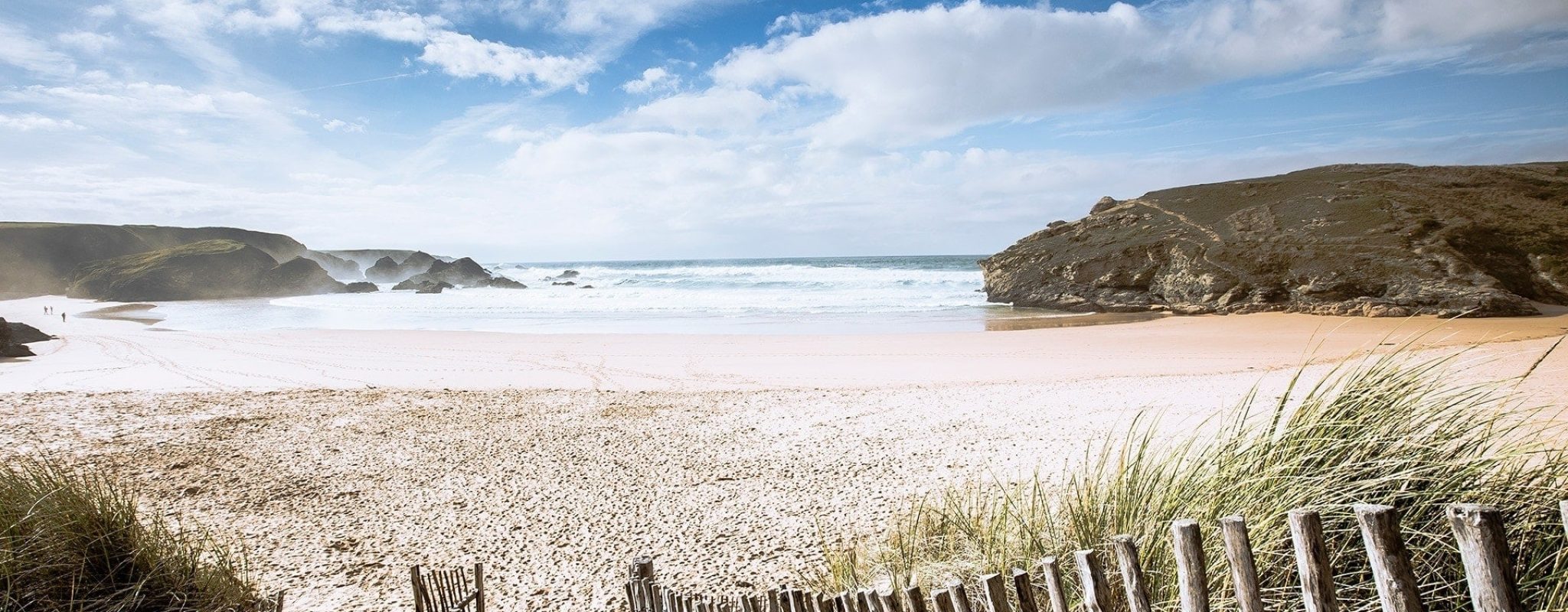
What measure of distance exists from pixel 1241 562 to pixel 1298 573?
401 mm

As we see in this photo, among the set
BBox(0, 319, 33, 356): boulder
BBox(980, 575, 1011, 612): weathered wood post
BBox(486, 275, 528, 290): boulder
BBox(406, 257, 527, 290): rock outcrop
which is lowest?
BBox(0, 319, 33, 356): boulder

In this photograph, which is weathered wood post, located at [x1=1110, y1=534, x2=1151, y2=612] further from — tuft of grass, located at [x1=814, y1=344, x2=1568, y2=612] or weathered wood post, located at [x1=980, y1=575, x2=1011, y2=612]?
tuft of grass, located at [x1=814, y1=344, x2=1568, y2=612]

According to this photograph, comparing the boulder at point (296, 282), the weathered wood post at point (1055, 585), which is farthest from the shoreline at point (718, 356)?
the boulder at point (296, 282)

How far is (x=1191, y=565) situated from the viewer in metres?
2.10

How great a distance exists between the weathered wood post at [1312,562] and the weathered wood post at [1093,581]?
0.54 m

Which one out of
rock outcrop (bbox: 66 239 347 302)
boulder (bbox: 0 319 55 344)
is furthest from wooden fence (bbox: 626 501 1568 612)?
rock outcrop (bbox: 66 239 347 302)

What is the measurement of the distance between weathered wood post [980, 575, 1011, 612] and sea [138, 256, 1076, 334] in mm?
17994

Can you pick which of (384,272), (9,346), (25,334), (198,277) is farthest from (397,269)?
(9,346)

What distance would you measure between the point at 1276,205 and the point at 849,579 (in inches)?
1041

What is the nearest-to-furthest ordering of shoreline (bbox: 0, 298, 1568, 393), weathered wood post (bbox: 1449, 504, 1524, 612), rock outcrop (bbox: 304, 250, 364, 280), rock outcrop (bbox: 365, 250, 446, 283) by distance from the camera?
1. weathered wood post (bbox: 1449, 504, 1524, 612)
2. shoreline (bbox: 0, 298, 1568, 393)
3. rock outcrop (bbox: 365, 250, 446, 283)
4. rock outcrop (bbox: 304, 250, 364, 280)

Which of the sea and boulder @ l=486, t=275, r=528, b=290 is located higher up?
boulder @ l=486, t=275, r=528, b=290

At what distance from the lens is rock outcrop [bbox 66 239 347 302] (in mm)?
44469

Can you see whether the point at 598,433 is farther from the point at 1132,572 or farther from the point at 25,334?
the point at 25,334

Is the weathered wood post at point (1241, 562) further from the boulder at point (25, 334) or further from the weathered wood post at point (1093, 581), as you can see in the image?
the boulder at point (25, 334)
